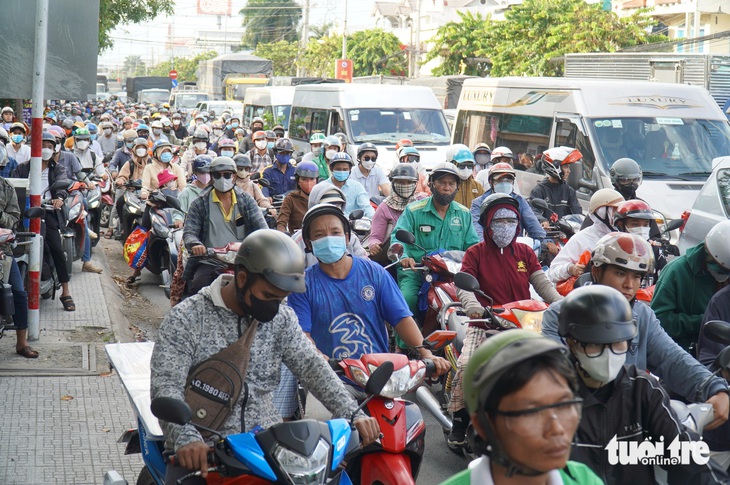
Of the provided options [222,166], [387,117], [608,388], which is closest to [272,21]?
[387,117]

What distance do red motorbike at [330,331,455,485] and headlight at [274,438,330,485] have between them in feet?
2.64

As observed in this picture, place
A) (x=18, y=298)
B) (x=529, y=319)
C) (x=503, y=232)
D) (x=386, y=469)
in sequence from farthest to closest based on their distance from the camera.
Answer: (x=18, y=298) < (x=503, y=232) < (x=529, y=319) < (x=386, y=469)

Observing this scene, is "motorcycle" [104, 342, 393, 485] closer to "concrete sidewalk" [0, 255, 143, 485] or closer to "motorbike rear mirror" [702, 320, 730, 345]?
"motorbike rear mirror" [702, 320, 730, 345]

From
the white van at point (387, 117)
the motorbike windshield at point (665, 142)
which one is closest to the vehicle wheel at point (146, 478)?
the motorbike windshield at point (665, 142)

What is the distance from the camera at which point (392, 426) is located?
4.31 meters

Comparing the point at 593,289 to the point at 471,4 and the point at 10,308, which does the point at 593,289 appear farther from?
the point at 471,4

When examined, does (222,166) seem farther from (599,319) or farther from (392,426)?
(599,319)

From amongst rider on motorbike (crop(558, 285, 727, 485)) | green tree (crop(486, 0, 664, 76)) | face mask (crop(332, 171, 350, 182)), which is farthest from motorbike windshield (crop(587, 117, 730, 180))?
green tree (crop(486, 0, 664, 76))

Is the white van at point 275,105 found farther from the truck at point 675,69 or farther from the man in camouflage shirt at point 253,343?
the man in camouflage shirt at point 253,343

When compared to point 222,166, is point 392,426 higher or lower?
lower

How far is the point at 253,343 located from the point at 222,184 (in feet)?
15.4

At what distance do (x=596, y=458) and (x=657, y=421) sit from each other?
0.78ft

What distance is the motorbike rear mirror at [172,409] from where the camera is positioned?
3.41m

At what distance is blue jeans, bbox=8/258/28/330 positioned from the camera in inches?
314
